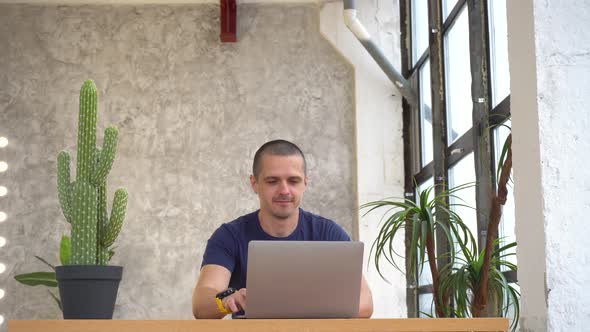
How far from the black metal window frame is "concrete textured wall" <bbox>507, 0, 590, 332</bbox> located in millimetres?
975

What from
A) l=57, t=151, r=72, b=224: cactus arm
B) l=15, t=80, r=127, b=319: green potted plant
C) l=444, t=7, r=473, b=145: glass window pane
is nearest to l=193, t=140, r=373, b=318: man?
l=15, t=80, r=127, b=319: green potted plant

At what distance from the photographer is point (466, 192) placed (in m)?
4.15

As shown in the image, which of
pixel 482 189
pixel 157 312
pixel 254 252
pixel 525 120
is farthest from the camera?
pixel 157 312

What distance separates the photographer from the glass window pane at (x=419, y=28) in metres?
5.42

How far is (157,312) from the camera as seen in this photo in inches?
229

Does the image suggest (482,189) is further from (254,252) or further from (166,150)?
(166,150)

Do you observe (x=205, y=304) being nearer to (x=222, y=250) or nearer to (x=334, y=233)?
(x=222, y=250)

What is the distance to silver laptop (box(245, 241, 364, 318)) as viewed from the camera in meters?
1.83

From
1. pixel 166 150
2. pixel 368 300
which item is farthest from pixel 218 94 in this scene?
pixel 368 300

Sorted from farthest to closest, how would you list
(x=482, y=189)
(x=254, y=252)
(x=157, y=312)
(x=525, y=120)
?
(x=157, y=312) < (x=482, y=189) < (x=525, y=120) < (x=254, y=252)

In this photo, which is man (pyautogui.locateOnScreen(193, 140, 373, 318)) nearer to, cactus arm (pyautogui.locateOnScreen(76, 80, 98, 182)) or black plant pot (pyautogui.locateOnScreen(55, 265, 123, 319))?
black plant pot (pyautogui.locateOnScreen(55, 265, 123, 319))

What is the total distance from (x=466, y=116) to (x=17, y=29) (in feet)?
12.5

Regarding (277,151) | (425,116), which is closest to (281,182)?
(277,151)

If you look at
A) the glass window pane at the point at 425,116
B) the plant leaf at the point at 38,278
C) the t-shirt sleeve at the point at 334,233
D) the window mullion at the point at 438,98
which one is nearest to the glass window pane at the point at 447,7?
the window mullion at the point at 438,98
